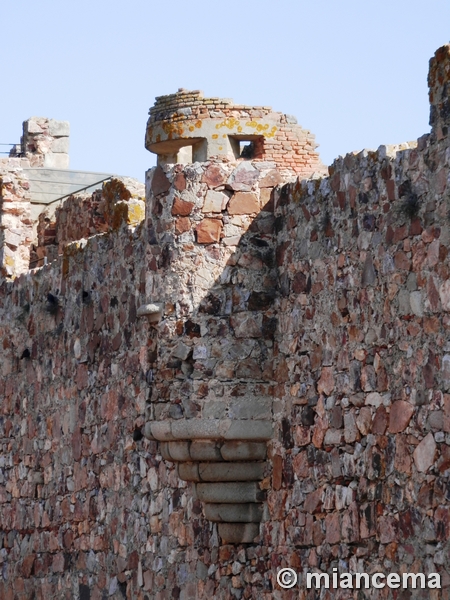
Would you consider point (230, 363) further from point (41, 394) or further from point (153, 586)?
point (41, 394)

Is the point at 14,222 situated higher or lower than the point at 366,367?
higher

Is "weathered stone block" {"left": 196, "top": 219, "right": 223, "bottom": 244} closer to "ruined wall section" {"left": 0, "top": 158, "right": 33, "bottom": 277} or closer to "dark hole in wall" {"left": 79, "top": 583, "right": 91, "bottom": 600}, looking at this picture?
"dark hole in wall" {"left": 79, "top": 583, "right": 91, "bottom": 600}

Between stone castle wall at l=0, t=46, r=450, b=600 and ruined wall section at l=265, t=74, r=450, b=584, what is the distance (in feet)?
0.04

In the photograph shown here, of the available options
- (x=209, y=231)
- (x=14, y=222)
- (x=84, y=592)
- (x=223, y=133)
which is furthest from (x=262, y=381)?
(x=223, y=133)

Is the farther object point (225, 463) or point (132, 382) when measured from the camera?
point (132, 382)

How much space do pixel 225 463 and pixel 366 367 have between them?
145 cm

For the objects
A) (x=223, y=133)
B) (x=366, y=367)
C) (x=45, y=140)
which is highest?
(x=45, y=140)

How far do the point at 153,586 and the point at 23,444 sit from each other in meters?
3.44

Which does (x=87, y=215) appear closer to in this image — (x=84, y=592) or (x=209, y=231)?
(x=84, y=592)

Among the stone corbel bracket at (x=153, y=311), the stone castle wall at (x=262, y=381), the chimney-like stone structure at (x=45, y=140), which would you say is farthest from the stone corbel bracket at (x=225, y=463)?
the chimney-like stone structure at (x=45, y=140)

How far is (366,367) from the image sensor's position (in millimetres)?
10141

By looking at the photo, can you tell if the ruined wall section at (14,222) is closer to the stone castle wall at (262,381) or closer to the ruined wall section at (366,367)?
the stone castle wall at (262,381)

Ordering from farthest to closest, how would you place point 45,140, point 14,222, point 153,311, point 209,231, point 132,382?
point 45,140 < point 14,222 < point 132,382 < point 153,311 < point 209,231

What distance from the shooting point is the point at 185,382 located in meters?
11.1
